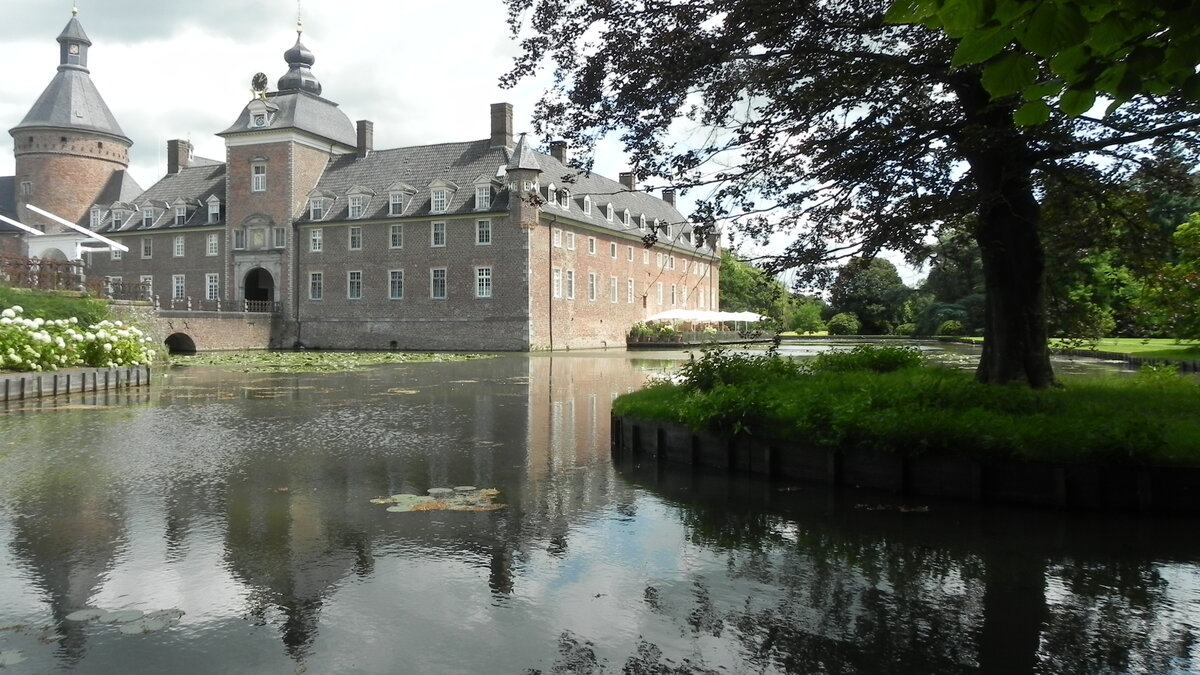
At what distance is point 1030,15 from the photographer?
3.61m

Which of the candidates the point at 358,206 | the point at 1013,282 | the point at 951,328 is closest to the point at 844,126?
the point at 1013,282

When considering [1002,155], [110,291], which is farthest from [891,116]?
[110,291]

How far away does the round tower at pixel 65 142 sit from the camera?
2267 inches

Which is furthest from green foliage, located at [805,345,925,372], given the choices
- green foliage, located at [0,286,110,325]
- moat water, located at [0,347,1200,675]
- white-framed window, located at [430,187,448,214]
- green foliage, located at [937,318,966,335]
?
green foliage, located at [937,318,966,335]

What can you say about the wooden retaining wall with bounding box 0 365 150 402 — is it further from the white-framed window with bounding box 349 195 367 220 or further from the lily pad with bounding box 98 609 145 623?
the white-framed window with bounding box 349 195 367 220

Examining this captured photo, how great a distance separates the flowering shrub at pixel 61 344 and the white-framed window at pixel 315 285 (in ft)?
88.7

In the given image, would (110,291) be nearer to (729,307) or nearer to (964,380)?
(964,380)

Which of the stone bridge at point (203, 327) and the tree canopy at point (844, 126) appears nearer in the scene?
the tree canopy at point (844, 126)

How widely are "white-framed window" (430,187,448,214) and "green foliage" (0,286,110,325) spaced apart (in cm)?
2289

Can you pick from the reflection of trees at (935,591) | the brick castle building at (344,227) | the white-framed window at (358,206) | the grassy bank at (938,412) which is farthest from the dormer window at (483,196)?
the reflection of trees at (935,591)

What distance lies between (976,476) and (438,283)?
42938mm

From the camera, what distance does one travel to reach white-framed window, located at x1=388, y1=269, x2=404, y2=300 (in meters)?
50.0

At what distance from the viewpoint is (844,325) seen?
73.1m

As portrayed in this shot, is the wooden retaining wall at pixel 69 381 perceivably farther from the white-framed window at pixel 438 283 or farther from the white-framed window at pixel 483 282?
the white-framed window at pixel 438 283
